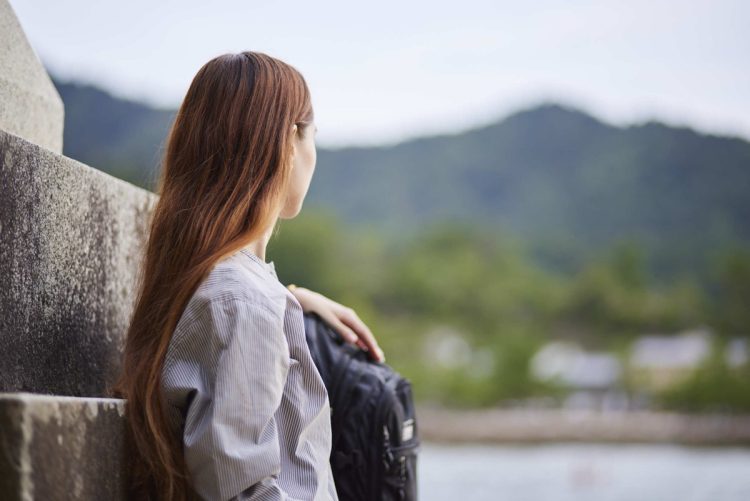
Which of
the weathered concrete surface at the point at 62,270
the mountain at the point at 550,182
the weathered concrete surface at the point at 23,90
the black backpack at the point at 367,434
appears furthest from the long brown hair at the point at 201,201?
the mountain at the point at 550,182

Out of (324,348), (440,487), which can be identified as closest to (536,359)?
(440,487)

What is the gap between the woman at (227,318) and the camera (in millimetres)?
1325

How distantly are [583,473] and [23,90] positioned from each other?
3506 cm

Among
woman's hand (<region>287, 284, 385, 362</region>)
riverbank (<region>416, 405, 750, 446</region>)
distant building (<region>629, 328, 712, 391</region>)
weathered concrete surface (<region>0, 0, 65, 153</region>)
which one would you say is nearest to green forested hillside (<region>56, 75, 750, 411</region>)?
distant building (<region>629, 328, 712, 391</region>)

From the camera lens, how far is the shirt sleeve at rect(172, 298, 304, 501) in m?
1.30

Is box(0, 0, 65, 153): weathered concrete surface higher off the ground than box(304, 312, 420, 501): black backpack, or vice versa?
box(0, 0, 65, 153): weathered concrete surface

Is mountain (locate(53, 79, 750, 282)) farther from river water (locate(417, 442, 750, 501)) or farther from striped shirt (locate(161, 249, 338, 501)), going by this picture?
striped shirt (locate(161, 249, 338, 501))

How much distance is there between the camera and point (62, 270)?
171 cm

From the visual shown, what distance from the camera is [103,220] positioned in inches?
75.5

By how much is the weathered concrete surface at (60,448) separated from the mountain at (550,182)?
224ft

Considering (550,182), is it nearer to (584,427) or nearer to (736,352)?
(736,352)

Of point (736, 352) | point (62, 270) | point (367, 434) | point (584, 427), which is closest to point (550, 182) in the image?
point (736, 352)

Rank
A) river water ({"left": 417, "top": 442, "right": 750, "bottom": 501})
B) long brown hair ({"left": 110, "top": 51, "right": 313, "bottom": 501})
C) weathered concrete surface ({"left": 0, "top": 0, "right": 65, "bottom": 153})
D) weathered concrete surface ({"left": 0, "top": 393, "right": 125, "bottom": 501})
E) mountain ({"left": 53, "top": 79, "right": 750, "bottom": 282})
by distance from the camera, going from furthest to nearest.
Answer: mountain ({"left": 53, "top": 79, "right": 750, "bottom": 282}), river water ({"left": 417, "top": 442, "right": 750, "bottom": 501}), weathered concrete surface ({"left": 0, "top": 0, "right": 65, "bottom": 153}), long brown hair ({"left": 110, "top": 51, "right": 313, "bottom": 501}), weathered concrete surface ({"left": 0, "top": 393, "right": 125, "bottom": 501})

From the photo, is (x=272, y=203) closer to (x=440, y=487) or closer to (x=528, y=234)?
(x=440, y=487)
